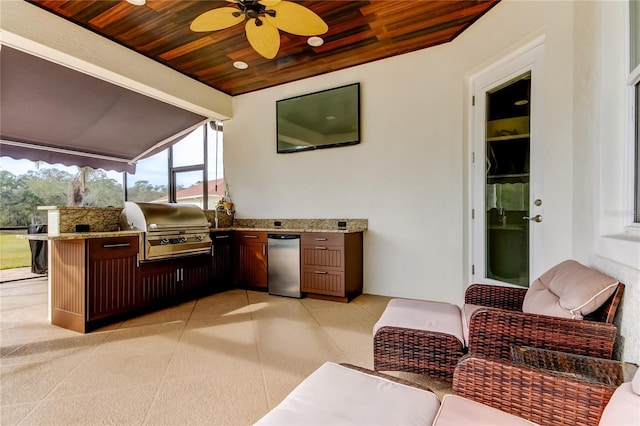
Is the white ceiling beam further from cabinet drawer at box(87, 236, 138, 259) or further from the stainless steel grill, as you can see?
cabinet drawer at box(87, 236, 138, 259)

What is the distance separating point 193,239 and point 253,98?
2494 mm

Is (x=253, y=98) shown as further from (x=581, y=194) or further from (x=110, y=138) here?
(x=581, y=194)

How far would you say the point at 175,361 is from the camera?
83.4 inches

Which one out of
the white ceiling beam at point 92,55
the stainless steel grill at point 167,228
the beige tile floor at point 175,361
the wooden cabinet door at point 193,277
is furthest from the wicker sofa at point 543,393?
the white ceiling beam at point 92,55

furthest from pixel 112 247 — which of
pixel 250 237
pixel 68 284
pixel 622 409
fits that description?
pixel 622 409

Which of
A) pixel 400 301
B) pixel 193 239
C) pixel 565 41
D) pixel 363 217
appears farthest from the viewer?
pixel 363 217

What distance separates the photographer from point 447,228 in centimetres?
339

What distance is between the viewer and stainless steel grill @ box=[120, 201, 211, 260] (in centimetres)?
321

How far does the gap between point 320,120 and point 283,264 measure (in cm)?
207

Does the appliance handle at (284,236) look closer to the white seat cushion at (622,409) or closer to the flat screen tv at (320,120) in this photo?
the flat screen tv at (320,120)

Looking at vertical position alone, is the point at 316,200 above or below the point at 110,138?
below

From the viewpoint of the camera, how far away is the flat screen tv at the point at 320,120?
3971 mm

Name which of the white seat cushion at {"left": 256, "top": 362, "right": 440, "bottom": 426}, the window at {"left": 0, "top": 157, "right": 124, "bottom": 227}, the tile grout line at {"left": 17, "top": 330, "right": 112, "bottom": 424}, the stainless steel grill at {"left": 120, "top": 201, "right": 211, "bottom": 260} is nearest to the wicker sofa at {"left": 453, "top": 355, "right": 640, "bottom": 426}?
the white seat cushion at {"left": 256, "top": 362, "right": 440, "bottom": 426}

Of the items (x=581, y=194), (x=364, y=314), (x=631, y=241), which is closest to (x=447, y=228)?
(x=364, y=314)
